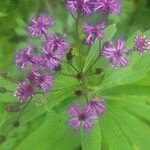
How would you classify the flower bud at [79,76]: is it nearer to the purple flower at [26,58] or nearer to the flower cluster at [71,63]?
the flower cluster at [71,63]

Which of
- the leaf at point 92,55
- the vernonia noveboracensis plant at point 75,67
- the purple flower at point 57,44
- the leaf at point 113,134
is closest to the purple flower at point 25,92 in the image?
the vernonia noveboracensis plant at point 75,67

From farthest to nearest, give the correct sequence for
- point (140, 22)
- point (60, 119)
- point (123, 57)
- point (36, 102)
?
point (140, 22) < point (60, 119) < point (36, 102) < point (123, 57)

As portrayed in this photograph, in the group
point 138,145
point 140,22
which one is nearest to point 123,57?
point 138,145

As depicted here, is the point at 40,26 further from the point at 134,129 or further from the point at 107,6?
the point at 134,129

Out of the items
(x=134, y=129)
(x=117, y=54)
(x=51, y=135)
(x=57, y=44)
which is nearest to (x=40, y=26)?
(x=57, y=44)

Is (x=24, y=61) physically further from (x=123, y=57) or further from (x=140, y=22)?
(x=140, y=22)

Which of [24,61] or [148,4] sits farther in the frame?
[148,4]
